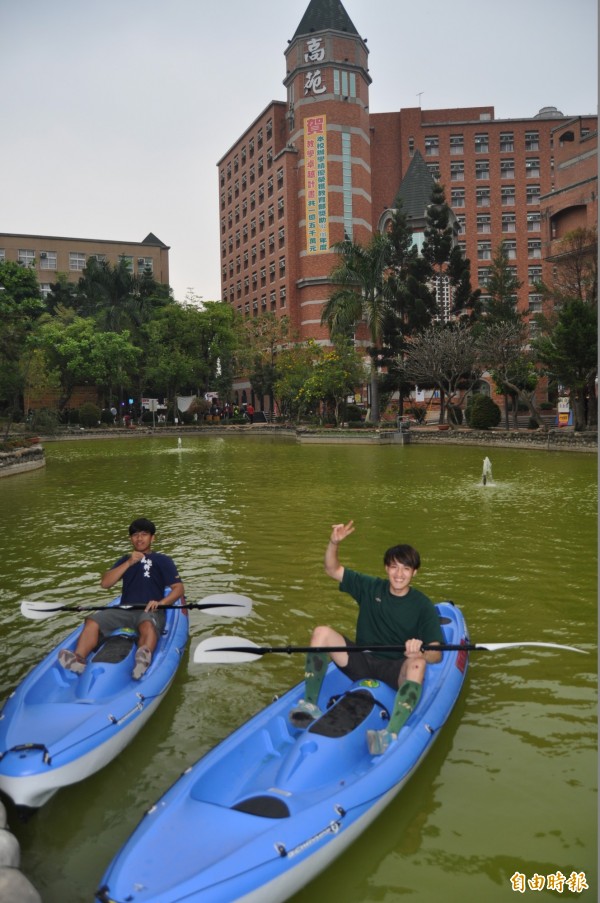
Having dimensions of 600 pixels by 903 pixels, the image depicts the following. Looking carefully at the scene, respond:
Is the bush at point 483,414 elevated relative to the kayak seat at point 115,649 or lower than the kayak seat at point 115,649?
elevated

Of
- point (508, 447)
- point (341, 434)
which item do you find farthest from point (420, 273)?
point (508, 447)

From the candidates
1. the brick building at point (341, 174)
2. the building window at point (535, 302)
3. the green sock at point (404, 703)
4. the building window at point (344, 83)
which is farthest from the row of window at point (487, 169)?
the green sock at point (404, 703)

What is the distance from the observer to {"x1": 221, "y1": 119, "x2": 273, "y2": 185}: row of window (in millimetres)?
71938

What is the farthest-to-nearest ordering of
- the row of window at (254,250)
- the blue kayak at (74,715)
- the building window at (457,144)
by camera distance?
the building window at (457,144)
the row of window at (254,250)
the blue kayak at (74,715)

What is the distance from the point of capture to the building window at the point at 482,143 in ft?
251

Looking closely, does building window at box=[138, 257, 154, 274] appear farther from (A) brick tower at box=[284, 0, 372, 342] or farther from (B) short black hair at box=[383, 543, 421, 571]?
(B) short black hair at box=[383, 543, 421, 571]

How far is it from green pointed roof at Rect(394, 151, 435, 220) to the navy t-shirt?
2115 inches

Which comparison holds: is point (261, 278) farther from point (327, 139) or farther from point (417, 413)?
point (417, 413)

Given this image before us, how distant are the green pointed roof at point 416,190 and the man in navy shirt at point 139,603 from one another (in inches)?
2114

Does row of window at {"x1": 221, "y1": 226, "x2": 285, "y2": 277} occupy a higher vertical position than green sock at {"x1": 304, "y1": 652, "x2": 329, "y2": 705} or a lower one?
higher

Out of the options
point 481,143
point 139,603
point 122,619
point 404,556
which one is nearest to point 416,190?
point 481,143

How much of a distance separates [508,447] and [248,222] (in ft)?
182

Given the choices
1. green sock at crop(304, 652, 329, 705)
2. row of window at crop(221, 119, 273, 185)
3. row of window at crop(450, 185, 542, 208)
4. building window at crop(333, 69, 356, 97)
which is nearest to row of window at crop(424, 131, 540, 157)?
row of window at crop(450, 185, 542, 208)

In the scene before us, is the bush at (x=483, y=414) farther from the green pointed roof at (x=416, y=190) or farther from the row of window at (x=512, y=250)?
the row of window at (x=512, y=250)
